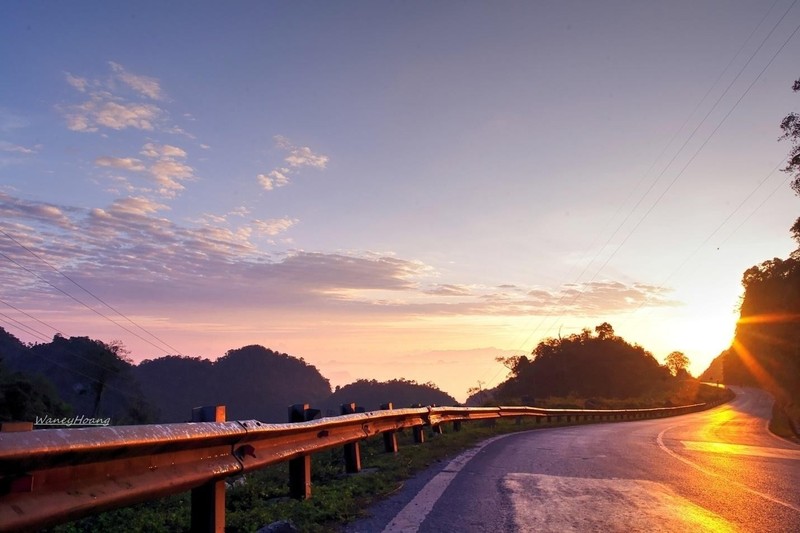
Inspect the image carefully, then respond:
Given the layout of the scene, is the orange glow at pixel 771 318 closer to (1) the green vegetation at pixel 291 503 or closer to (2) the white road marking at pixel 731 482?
(2) the white road marking at pixel 731 482

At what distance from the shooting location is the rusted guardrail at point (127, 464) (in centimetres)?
241

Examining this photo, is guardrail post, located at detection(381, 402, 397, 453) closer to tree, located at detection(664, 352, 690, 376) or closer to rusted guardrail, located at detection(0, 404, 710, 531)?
rusted guardrail, located at detection(0, 404, 710, 531)

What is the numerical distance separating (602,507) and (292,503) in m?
3.09

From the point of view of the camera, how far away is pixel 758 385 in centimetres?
12025

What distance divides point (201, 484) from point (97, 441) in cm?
115

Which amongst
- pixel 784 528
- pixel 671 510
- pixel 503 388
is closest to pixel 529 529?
pixel 671 510

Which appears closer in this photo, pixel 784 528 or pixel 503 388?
pixel 784 528

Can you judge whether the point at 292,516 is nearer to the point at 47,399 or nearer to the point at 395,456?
the point at 395,456

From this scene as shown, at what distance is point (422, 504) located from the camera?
242 inches

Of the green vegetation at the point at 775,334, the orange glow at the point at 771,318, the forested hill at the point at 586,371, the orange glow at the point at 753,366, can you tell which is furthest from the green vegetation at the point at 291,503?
the orange glow at the point at 753,366

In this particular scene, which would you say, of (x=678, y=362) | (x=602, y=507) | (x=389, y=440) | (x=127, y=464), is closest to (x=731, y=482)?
(x=602, y=507)

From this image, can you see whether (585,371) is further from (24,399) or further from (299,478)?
(299,478)

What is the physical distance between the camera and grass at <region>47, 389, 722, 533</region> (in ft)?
16.4

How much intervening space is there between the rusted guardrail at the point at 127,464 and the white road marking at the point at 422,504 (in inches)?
45.5
